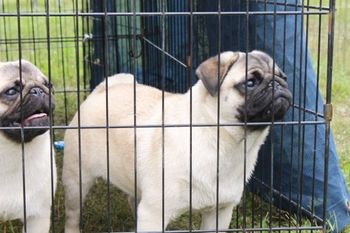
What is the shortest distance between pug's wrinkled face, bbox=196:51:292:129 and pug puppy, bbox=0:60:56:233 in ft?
2.34

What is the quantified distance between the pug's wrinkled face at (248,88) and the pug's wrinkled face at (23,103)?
2.22 feet

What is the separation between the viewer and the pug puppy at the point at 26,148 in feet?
9.54

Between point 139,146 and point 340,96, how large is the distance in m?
3.60

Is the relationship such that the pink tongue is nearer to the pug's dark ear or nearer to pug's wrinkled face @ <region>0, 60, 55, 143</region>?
pug's wrinkled face @ <region>0, 60, 55, 143</region>

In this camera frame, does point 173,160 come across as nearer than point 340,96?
Yes

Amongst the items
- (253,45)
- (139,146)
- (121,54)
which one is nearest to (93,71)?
(121,54)

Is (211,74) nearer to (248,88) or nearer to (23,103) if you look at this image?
(248,88)

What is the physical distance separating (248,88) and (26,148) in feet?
3.32

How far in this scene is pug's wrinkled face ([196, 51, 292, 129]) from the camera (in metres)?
2.90

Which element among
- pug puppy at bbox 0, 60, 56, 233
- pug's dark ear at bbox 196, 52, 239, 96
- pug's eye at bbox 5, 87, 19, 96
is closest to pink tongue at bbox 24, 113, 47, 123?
pug puppy at bbox 0, 60, 56, 233

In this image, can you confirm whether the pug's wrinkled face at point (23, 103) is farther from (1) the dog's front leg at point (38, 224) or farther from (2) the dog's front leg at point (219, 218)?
(2) the dog's front leg at point (219, 218)

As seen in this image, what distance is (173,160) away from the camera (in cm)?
305

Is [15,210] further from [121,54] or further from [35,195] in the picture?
[121,54]

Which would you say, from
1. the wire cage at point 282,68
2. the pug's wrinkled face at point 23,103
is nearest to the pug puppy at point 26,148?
the pug's wrinkled face at point 23,103
